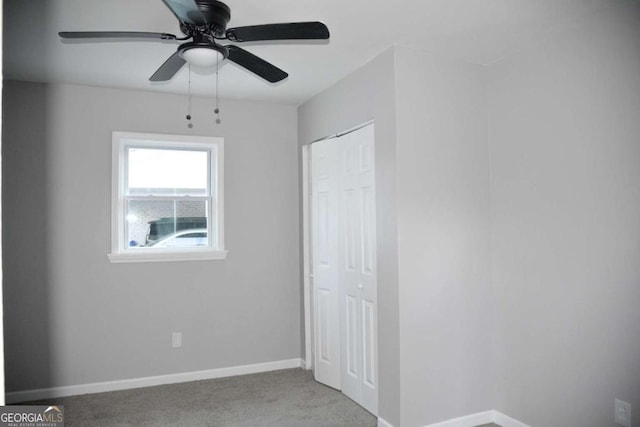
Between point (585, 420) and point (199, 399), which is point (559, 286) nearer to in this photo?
point (585, 420)

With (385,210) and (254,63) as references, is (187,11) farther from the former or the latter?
(385,210)

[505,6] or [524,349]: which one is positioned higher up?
[505,6]

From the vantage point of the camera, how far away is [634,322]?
241 cm

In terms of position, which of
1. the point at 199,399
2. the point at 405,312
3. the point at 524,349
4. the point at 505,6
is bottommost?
the point at 199,399

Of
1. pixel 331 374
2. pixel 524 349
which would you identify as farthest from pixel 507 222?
pixel 331 374

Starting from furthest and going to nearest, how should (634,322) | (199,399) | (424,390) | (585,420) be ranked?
(199,399) < (424,390) < (585,420) < (634,322)

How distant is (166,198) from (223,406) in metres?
1.86

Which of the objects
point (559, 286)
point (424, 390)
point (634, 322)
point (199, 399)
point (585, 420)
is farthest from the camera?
point (199, 399)

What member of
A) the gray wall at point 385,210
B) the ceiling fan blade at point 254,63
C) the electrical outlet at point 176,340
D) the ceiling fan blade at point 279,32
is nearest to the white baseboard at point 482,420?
the gray wall at point 385,210

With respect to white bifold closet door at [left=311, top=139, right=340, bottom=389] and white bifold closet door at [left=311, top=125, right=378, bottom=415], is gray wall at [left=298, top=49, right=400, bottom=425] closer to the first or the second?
white bifold closet door at [left=311, top=125, right=378, bottom=415]

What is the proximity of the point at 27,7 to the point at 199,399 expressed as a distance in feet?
9.65

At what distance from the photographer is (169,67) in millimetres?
2527

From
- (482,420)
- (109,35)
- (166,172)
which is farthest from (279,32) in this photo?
(482,420)

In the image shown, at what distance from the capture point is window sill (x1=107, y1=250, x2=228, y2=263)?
12.9ft
